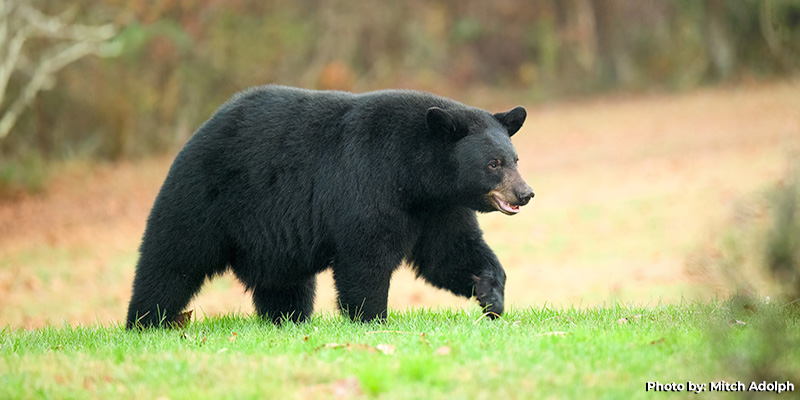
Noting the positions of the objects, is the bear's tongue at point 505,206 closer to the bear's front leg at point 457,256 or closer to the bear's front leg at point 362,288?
the bear's front leg at point 457,256

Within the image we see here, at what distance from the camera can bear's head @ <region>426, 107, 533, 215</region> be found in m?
7.05

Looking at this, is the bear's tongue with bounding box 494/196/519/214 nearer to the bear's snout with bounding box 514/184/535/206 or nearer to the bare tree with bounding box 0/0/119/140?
the bear's snout with bounding box 514/184/535/206

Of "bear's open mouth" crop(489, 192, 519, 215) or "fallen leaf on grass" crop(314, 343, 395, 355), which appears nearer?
"fallen leaf on grass" crop(314, 343, 395, 355)

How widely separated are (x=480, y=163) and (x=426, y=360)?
7.86 feet

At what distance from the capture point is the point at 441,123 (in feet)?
23.3

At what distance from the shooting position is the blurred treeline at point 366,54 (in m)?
28.3

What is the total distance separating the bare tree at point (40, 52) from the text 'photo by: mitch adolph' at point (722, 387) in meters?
22.0

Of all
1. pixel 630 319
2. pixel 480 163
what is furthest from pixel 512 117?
pixel 630 319

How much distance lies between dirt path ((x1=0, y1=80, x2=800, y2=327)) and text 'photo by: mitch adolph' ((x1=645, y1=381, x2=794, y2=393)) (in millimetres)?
6578

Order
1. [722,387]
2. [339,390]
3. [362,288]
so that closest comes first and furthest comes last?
[722,387]
[339,390]
[362,288]

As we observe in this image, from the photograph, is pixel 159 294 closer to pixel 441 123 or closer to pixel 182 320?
pixel 182 320

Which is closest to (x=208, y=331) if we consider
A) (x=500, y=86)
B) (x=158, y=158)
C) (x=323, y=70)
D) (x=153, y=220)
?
(x=153, y=220)

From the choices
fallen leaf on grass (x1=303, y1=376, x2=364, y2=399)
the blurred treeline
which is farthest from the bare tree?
fallen leaf on grass (x1=303, y1=376, x2=364, y2=399)

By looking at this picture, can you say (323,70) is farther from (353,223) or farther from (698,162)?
(353,223)
